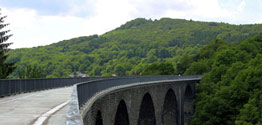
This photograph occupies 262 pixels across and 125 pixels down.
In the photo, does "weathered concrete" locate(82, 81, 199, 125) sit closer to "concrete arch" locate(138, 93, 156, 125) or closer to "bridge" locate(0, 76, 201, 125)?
"bridge" locate(0, 76, 201, 125)

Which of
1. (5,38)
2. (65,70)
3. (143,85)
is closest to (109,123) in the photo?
(143,85)

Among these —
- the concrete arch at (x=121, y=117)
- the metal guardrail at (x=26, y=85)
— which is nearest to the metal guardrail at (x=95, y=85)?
the concrete arch at (x=121, y=117)

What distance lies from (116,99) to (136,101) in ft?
30.2

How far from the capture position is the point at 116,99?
2658 cm

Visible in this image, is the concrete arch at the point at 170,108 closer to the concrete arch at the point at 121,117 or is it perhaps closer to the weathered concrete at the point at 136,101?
the weathered concrete at the point at 136,101

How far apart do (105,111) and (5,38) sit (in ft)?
108

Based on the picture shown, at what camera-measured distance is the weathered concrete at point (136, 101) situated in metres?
19.5

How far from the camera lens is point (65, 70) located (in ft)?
615

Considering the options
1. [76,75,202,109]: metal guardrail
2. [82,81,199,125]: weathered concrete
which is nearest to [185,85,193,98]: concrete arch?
[82,81,199,125]: weathered concrete

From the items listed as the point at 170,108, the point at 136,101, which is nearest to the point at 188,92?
the point at 170,108

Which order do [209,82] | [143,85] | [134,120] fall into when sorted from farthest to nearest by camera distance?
[209,82] → [143,85] → [134,120]

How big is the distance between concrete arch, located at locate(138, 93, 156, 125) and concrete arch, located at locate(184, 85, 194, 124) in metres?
22.7

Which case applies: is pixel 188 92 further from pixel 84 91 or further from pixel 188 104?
pixel 84 91

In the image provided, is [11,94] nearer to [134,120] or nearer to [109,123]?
[109,123]
